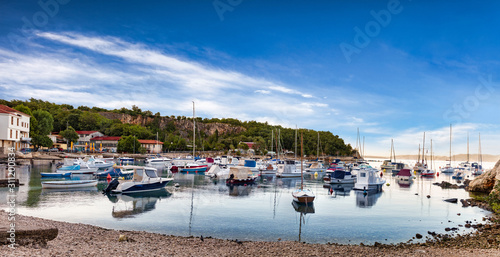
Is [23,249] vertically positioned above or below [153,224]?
above

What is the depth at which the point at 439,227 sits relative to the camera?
2236cm

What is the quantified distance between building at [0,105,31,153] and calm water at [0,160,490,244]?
144ft

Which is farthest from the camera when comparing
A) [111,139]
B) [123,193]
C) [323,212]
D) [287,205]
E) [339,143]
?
[339,143]

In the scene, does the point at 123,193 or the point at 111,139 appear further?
the point at 111,139

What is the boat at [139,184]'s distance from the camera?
33406 millimetres

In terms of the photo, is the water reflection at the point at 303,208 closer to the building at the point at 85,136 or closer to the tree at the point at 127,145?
the tree at the point at 127,145

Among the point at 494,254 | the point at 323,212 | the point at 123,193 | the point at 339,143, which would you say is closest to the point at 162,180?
the point at 123,193

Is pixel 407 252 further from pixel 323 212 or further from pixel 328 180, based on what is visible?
pixel 328 180

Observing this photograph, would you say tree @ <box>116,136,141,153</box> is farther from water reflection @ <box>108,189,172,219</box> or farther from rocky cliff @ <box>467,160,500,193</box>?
rocky cliff @ <box>467,160,500,193</box>

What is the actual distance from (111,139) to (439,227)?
5293 inches

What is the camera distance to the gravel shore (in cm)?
1327

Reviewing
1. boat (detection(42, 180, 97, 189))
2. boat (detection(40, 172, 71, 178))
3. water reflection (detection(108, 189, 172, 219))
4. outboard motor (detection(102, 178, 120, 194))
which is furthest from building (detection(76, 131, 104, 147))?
water reflection (detection(108, 189, 172, 219))

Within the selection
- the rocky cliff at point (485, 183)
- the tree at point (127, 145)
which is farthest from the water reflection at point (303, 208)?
the tree at point (127, 145)

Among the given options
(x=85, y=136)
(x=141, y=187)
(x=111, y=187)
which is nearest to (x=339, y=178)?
(x=141, y=187)
